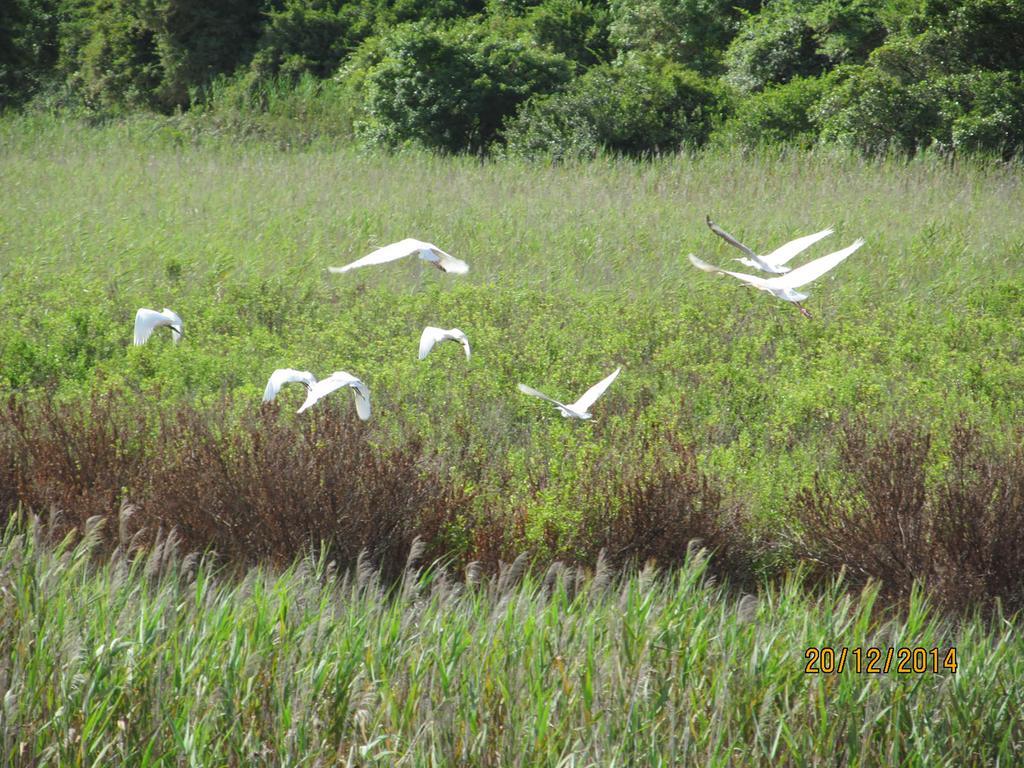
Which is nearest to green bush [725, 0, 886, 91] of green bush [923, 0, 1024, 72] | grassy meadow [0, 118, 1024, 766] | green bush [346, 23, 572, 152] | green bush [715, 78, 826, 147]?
green bush [715, 78, 826, 147]

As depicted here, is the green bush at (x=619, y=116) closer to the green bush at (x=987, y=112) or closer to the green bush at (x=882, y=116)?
the green bush at (x=882, y=116)

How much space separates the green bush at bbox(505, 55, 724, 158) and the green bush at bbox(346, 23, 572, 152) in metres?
0.52

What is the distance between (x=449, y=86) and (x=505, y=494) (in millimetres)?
10751

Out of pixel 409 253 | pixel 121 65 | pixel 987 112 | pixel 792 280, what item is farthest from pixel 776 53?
pixel 121 65

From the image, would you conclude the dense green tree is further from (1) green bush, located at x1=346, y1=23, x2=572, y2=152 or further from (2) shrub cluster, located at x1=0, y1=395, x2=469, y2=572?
(2) shrub cluster, located at x1=0, y1=395, x2=469, y2=572

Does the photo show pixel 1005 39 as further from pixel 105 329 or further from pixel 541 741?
pixel 541 741

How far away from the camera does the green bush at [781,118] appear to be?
45.5 ft

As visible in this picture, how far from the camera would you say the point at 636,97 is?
14.1 metres

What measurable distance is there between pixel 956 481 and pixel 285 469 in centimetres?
246

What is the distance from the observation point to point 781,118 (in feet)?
46.0

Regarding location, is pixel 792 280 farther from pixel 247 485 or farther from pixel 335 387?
pixel 247 485

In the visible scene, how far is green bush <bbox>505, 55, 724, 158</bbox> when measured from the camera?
13.7 metres

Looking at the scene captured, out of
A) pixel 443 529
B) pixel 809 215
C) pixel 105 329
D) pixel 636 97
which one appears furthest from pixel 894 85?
pixel 443 529
